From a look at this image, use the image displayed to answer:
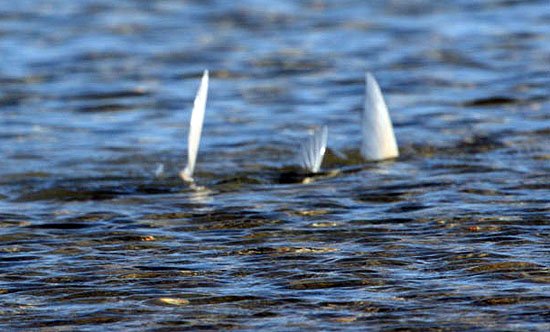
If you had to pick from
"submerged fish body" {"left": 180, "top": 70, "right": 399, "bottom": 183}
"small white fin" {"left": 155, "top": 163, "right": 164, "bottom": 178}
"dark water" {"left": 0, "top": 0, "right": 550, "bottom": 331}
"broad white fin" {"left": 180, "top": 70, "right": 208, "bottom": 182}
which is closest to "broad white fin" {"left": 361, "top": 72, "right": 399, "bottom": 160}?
"submerged fish body" {"left": 180, "top": 70, "right": 399, "bottom": 183}

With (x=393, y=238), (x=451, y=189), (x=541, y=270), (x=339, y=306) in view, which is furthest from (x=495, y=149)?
(x=339, y=306)

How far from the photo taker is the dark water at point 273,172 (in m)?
4.96

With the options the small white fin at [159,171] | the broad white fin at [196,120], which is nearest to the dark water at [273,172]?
the small white fin at [159,171]

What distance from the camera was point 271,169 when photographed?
7711 millimetres

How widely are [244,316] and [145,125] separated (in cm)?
453

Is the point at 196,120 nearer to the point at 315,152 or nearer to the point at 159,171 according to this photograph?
the point at 159,171

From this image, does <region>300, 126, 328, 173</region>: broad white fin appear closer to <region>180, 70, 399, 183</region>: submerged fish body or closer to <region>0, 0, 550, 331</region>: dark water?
<region>180, 70, 399, 183</region>: submerged fish body

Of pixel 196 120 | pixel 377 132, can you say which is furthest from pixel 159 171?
pixel 377 132

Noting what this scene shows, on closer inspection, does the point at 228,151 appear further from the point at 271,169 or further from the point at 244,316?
the point at 244,316

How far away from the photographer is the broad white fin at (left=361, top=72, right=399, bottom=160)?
7621 mm

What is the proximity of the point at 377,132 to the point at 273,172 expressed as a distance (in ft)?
2.18

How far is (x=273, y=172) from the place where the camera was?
762 centimetres

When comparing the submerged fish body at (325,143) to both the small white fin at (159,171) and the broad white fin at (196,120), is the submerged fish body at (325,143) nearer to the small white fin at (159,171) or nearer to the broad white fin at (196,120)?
the broad white fin at (196,120)

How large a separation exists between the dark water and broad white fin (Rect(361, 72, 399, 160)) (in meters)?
0.15
